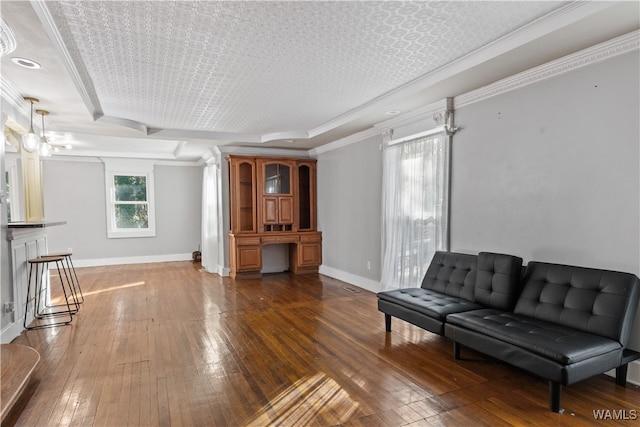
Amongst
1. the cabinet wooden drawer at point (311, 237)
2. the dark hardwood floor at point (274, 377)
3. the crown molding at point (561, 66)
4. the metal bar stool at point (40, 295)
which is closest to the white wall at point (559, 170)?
the crown molding at point (561, 66)

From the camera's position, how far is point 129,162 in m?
8.28

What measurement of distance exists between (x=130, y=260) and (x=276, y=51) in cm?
732

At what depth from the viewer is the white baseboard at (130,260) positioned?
8.00m

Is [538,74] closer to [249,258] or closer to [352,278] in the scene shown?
[352,278]

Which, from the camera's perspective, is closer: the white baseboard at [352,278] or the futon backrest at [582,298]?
the futon backrest at [582,298]

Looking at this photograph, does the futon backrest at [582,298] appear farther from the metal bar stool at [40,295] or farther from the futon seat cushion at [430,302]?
the metal bar stool at [40,295]

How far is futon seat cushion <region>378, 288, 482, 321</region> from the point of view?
10.1ft

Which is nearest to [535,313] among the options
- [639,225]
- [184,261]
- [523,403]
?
[523,403]

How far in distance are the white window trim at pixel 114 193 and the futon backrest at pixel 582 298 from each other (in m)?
8.04

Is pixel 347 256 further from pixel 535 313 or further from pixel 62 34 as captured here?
pixel 62 34

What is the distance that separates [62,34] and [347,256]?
4.85 metres

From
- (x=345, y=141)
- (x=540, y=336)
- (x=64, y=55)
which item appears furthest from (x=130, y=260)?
(x=540, y=336)

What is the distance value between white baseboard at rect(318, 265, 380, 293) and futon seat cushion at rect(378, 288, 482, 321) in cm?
177

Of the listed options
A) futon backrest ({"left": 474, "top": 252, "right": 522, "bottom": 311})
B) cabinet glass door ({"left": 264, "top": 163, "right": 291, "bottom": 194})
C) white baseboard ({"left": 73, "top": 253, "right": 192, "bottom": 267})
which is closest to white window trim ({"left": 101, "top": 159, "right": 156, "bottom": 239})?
white baseboard ({"left": 73, "top": 253, "right": 192, "bottom": 267})
